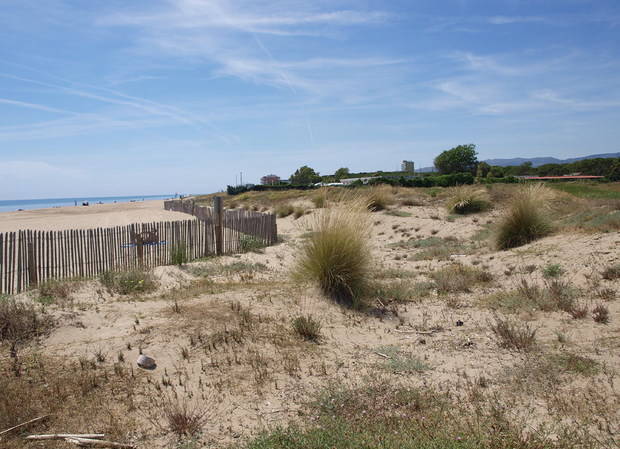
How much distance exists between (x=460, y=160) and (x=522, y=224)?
73891 millimetres

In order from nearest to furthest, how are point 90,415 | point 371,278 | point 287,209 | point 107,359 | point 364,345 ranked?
point 90,415, point 107,359, point 364,345, point 371,278, point 287,209

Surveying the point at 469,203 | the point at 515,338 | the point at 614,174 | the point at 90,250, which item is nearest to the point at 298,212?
the point at 469,203

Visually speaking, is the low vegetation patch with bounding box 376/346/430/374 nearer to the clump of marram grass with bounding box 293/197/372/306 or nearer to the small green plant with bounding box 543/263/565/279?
the clump of marram grass with bounding box 293/197/372/306

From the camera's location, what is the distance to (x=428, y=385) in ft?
13.6

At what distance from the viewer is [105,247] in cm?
1043

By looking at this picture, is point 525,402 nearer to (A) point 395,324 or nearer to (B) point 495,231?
(A) point 395,324

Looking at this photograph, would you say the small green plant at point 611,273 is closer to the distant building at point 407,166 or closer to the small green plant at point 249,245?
the small green plant at point 249,245

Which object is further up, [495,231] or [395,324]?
[495,231]

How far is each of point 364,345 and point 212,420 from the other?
2270 mm

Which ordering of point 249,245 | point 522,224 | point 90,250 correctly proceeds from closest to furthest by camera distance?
1. point 90,250
2. point 522,224
3. point 249,245

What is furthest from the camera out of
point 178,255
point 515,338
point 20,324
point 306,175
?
point 306,175

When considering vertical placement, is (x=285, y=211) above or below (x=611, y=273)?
above

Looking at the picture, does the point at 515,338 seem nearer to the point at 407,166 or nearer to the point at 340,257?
the point at 340,257

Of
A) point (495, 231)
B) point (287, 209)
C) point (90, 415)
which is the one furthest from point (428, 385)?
point (287, 209)
